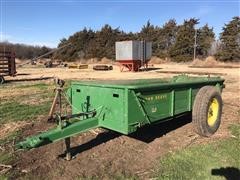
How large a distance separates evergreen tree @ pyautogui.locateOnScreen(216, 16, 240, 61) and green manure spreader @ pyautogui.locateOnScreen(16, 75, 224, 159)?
1564 inches

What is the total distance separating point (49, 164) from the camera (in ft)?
14.5

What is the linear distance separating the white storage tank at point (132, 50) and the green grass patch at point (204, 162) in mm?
21824

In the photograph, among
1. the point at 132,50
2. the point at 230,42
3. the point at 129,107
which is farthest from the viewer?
the point at 230,42

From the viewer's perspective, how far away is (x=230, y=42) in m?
43.9

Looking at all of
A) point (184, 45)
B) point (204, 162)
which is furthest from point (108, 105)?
point (184, 45)

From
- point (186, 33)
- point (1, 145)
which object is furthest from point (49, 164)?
point (186, 33)

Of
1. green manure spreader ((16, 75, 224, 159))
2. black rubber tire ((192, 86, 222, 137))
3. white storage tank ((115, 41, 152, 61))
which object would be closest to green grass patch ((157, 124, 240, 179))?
black rubber tire ((192, 86, 222, 137))

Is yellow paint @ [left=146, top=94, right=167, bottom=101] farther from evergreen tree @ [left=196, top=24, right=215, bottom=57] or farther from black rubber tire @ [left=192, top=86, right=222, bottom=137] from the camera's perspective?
evergreen tree @ [left=196, top=24, right=215, bottom=57]

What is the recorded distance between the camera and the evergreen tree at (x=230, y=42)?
42.8 meters

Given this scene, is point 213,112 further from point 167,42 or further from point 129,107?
point 167,42

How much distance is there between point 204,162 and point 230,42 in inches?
1700

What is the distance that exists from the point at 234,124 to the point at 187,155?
2.35 metres

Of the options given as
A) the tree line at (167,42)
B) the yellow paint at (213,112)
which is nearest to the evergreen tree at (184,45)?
the tree line at (167,42)

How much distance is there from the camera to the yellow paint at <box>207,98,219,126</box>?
6.01 m
